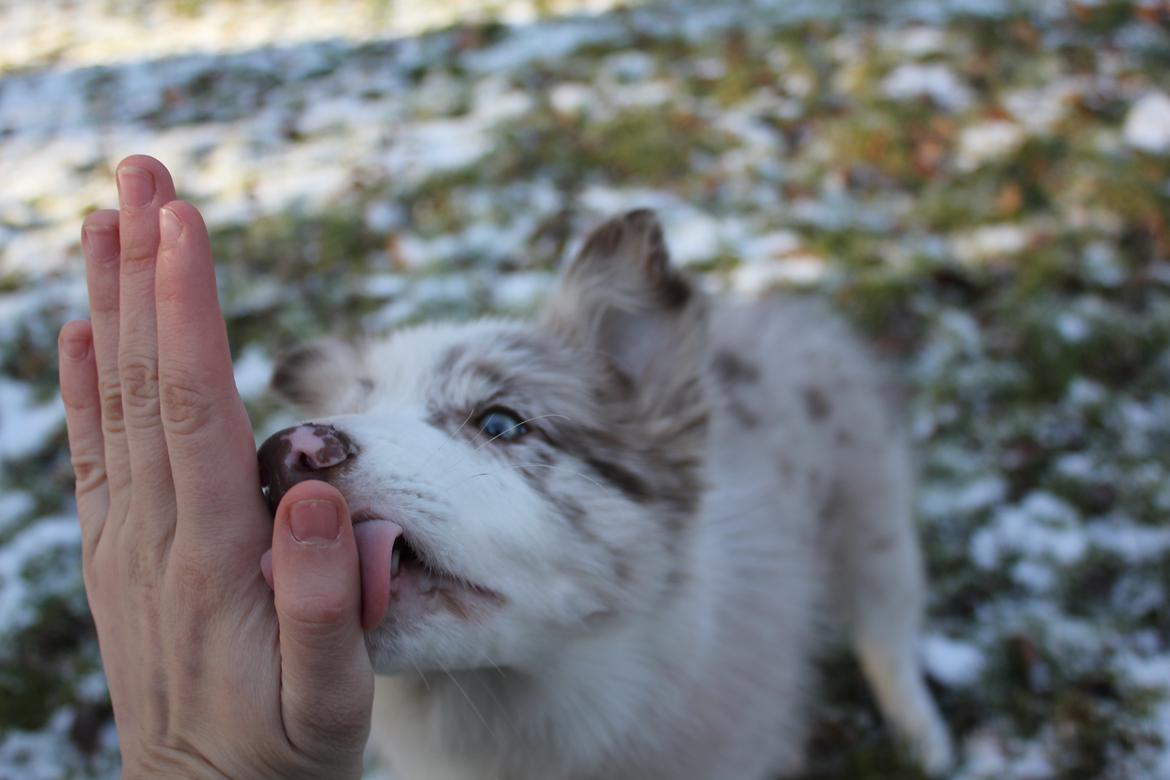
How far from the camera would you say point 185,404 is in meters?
1.29

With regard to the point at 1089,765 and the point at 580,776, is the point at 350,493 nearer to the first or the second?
the point at 580,776

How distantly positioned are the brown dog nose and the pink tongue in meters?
0.11

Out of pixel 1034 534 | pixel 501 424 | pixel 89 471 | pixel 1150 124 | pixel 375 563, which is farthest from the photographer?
pixel 1150 124

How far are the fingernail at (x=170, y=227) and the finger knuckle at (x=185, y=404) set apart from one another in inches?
7.8

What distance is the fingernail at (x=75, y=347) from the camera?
5.04ft

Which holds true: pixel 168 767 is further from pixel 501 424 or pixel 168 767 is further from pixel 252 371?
pixel 252 371

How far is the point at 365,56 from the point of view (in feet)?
23.4

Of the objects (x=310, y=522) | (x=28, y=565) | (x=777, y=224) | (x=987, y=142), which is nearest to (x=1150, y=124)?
(x=987, y=142)

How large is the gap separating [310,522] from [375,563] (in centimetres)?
15

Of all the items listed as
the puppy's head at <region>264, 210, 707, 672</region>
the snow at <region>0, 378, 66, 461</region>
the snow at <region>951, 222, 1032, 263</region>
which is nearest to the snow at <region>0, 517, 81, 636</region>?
the snow at <region>0, 378, 66, 461</region>

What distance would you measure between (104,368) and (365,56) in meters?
6.36

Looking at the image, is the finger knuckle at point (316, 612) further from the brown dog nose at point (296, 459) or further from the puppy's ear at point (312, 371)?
the puppy's ear at point (312, 371)

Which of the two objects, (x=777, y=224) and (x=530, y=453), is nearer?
(x=530, y=453)

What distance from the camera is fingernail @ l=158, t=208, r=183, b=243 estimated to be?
4.12 feet
